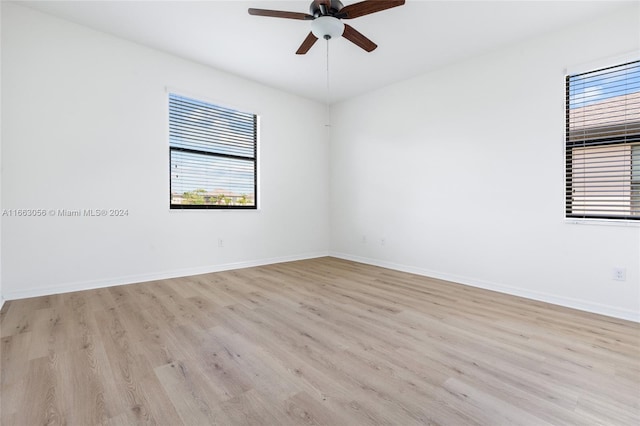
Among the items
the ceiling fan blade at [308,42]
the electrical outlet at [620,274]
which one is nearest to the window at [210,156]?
the ceiling fan blade at [308,42]

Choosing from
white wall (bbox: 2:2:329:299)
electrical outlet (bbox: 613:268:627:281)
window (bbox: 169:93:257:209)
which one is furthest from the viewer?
window (bbox: 169:93:257:209)

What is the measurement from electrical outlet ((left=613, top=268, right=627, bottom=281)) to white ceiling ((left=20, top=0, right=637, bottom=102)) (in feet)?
7.63

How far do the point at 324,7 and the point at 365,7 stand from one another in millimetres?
309

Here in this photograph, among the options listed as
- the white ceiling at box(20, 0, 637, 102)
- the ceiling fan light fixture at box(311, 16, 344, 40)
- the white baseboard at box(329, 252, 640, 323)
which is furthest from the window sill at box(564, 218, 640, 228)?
the ceiling fan light fixture at box(311, 16, 344, 40)

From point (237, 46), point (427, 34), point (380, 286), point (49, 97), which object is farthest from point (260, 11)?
point (380, 286)

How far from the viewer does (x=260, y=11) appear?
2309 mm

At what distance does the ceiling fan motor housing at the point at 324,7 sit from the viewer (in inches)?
87.5

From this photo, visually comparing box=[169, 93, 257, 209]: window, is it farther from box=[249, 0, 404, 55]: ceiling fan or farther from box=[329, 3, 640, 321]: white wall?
box=[249, 0, 404, 55]: ceiling fan

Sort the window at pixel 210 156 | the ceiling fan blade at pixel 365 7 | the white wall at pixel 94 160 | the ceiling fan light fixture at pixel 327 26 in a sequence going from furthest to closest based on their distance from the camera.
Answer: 1. the window at pixel 210 156
2. the white wall at pixel 94 160
3. the ceiling fan light fixture at pixel 327 26
4. the ceiling fan blade at pixel 365 7

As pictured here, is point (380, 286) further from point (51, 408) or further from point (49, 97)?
point (49, 97)

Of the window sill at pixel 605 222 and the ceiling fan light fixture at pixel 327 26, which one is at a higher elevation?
the ceiling fan light fixture at pixel 327 26

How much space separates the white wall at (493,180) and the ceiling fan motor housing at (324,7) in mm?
2169

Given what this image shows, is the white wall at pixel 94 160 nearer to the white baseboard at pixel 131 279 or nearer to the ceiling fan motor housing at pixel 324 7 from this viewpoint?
the white baseboard at pixel 131 279

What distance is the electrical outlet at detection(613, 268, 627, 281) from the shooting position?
2.60 metres
